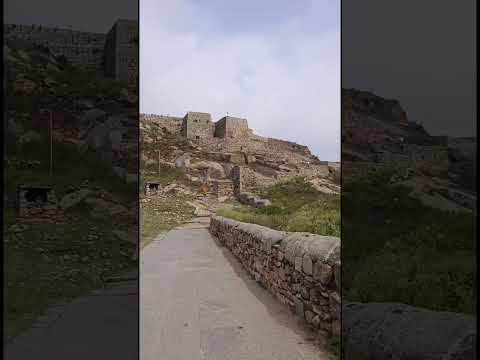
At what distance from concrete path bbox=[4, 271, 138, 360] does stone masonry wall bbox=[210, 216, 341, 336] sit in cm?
178

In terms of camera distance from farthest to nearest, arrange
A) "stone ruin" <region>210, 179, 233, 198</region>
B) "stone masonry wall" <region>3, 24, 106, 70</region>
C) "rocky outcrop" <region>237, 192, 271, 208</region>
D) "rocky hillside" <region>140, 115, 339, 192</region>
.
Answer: "rocky hillside" <region>140, 115, 339, 192</region> → "stone ruin" <region>210, 179, 233, 198</region> → "rocky outcrop" <region>237, 192, 271, 208</region> → "stone masonry wall" <region>3, 24, 106, 70</region>

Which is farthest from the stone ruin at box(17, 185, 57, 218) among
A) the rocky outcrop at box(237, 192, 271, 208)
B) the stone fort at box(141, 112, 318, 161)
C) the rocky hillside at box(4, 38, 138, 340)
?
the stone fort at box(141, 112, 318, 161)

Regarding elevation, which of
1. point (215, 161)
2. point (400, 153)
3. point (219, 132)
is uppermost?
point (219, 132)

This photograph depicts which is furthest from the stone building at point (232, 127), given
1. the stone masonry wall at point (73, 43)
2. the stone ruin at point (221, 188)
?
the stone masonry wall at point (73, 43)

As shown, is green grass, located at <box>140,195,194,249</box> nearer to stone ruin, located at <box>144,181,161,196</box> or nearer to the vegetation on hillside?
the vegetation on hillside

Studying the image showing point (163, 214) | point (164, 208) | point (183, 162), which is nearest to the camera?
point (163, 214)

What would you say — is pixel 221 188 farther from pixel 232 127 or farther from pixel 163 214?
pixel 232 127

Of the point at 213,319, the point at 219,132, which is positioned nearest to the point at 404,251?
the point at 213,319

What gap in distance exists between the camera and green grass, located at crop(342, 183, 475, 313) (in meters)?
1.78

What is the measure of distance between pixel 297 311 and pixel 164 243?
7262 mm

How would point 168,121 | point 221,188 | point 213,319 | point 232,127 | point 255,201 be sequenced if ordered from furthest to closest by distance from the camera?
point 168,121 → point 232,127 → point 221,188 → point 255,201 → point 213,319

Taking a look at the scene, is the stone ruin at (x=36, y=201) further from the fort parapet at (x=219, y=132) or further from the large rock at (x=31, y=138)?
the fort parapet at (x=219, y=132)

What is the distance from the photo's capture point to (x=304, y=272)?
3.66 metres

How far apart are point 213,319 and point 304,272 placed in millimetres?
1359
